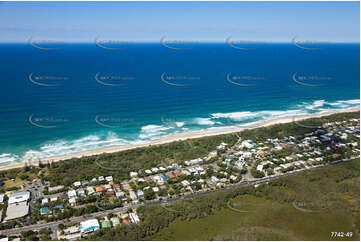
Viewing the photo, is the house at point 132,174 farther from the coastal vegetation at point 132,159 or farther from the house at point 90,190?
the house at point 90,190

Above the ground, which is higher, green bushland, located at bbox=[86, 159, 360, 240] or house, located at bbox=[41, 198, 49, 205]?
house, located at bbox=[41, 198, 49, 205]

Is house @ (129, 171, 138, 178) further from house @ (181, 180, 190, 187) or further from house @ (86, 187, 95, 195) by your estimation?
house @ (181, 180, 190, 187)

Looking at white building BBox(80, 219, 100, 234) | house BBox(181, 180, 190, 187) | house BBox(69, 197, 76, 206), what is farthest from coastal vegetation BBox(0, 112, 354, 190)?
white building BBox(80, 219, 100, 234)

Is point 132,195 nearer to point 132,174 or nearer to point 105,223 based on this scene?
point 132,174

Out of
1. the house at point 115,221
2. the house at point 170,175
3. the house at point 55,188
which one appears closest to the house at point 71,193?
the house at point 55,188

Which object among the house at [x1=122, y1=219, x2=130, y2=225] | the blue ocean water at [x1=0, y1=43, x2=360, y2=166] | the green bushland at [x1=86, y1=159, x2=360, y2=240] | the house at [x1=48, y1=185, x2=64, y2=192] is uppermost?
the blue ocean water at [x1=0, y1=43, x2=360, y2=166]

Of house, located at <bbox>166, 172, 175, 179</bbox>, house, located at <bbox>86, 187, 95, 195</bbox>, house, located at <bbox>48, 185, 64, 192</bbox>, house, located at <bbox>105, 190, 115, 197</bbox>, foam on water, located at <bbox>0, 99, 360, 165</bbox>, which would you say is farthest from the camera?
foam on water, located at <bbox>0, 99, 360, 165</bbox>

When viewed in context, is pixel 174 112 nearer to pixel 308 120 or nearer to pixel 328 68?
pixel 308 120

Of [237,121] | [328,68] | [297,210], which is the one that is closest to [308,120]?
[237,121]

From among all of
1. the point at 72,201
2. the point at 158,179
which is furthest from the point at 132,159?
the point at 72,201
